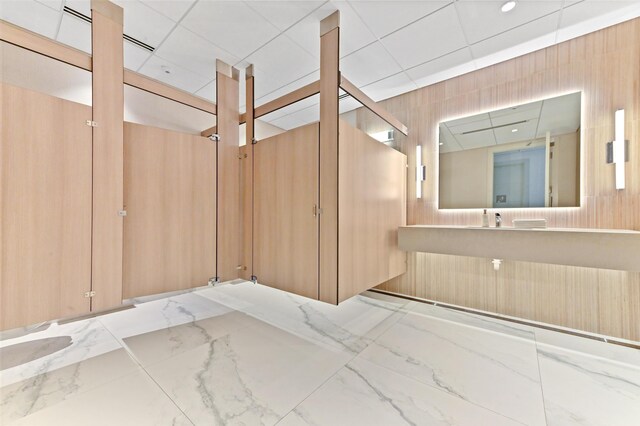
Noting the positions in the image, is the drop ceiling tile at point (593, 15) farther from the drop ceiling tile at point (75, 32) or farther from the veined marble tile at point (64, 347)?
the veined marble tile at point (64, 347)

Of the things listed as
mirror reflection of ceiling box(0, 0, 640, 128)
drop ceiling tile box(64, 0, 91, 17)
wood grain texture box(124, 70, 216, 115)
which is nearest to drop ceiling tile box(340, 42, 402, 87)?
mirror reflection of ceiling box(0, 0, 640, 128)

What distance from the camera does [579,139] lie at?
260cm

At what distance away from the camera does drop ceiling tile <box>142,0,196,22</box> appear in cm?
227

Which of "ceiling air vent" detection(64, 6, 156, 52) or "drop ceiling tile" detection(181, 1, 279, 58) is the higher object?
"drop ceiling tile" detection(181, 1, 279, 58)

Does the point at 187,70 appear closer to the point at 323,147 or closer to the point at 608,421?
the point at 323,147

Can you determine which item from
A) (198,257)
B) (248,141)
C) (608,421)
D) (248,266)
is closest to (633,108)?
(608,421)

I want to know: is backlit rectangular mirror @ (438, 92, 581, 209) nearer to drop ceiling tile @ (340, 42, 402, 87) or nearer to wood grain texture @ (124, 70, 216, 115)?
drop ceiling tile @ (340, 42, 402, 87)

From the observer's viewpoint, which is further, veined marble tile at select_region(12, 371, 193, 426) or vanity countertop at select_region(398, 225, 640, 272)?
vanity countertop at select_region(398, 225, 640, 272)

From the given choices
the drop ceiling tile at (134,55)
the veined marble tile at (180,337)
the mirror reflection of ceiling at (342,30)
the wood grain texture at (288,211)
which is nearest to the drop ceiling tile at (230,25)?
the mirror reflection of ceiling at (342,30)

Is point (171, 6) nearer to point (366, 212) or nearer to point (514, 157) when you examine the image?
point (366, 212)

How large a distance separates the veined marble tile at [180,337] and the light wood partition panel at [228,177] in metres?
0.66

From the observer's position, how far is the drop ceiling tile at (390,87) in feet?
11.1

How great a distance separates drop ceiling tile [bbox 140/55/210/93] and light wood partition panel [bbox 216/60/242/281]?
0.42 meters

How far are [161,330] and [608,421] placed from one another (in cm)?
328
